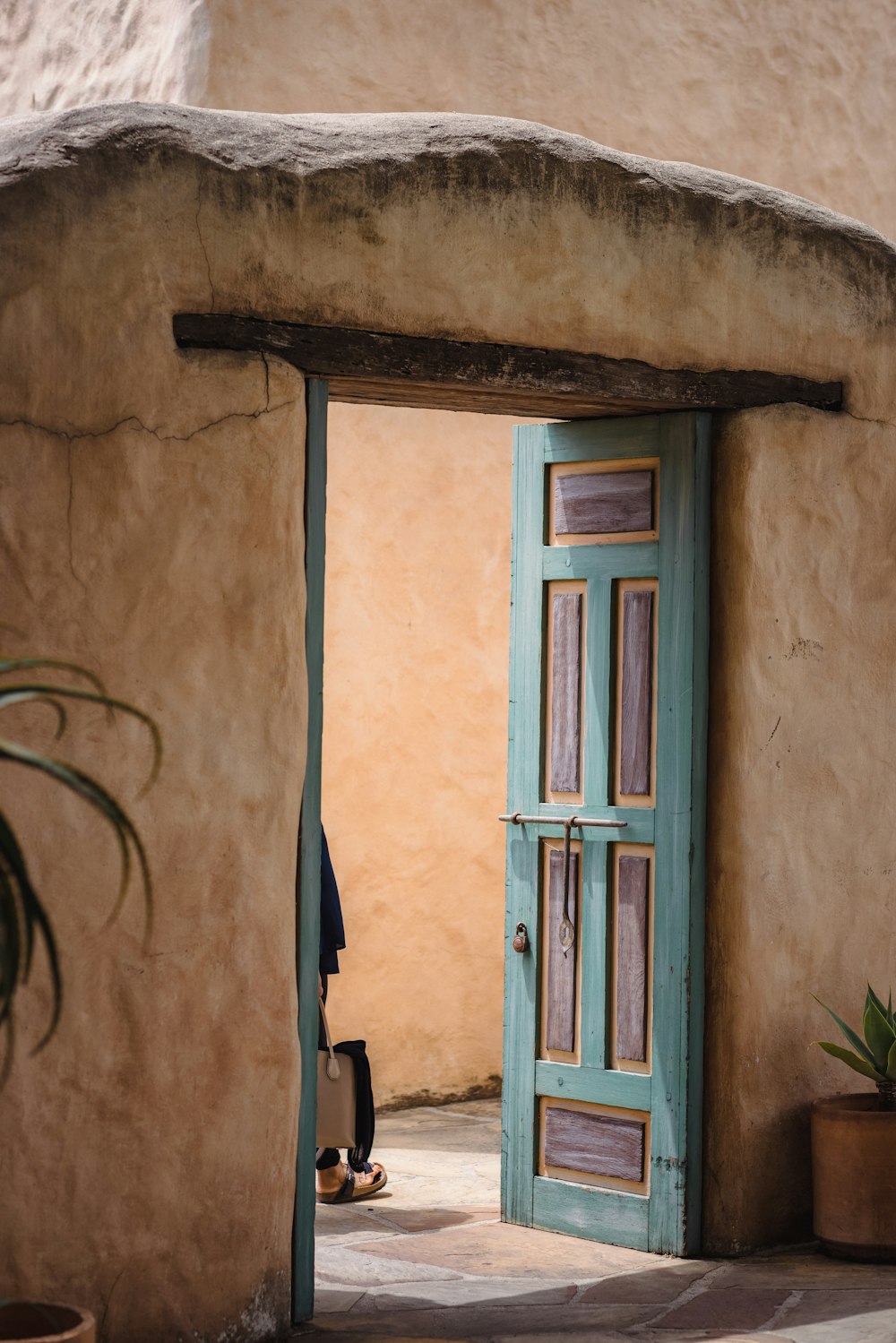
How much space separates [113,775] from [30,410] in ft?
3.04

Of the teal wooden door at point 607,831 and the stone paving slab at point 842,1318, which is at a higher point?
the teal wooden door at point 607,831

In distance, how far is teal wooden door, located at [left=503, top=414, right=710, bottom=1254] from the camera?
543 centimetres

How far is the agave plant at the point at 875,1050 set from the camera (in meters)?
5.35

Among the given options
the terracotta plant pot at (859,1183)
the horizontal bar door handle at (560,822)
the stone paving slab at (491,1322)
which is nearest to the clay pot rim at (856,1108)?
the terracotta plant pot at (859,1183)

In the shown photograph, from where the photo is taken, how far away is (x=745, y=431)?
546 cm

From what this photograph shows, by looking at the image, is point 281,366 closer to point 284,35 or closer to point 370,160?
point 370,160

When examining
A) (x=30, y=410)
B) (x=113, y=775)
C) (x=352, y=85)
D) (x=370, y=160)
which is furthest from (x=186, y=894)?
(x=352, y=85)

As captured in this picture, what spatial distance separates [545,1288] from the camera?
5090mm

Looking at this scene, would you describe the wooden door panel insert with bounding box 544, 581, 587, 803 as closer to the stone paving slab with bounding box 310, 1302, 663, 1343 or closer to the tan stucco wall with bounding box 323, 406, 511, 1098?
the stone paving slab with bounding box 310, 1302, 663, 1343

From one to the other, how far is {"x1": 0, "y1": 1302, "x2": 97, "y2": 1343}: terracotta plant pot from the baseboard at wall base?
164 inches

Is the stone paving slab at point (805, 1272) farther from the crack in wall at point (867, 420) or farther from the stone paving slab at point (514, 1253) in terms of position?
the crack in wall at point (867, 420)

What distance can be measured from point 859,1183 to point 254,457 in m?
2.75

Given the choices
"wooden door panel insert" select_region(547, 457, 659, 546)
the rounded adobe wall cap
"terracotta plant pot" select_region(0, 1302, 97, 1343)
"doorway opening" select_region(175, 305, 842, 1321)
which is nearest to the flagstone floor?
"doorway opening" select_region(175, 305, 842, 1321)

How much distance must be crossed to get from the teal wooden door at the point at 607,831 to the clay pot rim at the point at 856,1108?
379 mm
